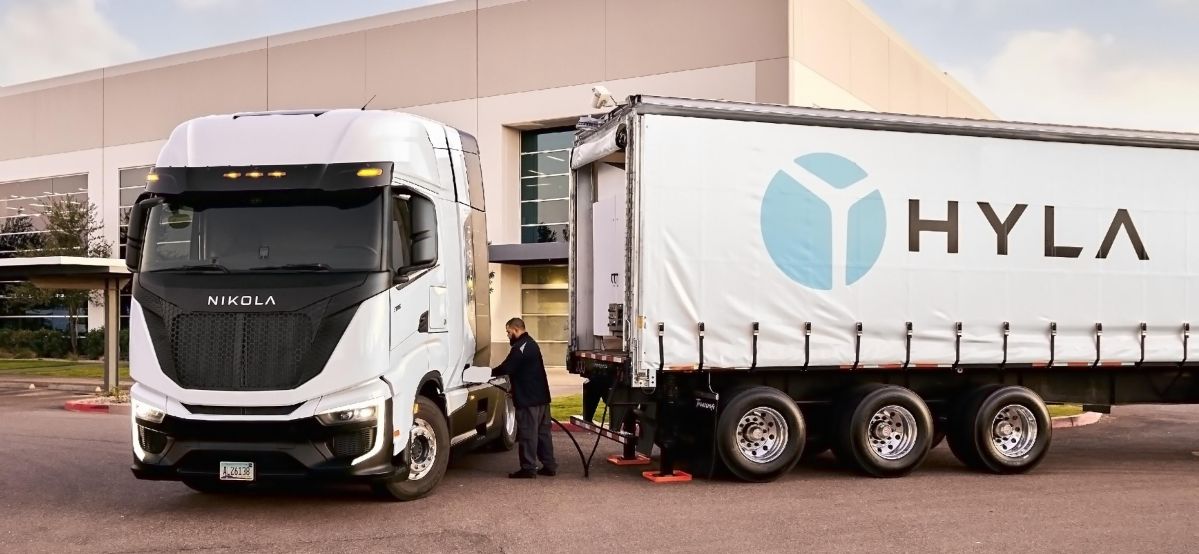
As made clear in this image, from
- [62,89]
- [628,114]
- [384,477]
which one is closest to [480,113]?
[62,89]

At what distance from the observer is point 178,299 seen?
9.10 metres

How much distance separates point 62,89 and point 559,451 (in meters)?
37.5

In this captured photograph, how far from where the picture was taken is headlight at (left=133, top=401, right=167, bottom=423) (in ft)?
29.8

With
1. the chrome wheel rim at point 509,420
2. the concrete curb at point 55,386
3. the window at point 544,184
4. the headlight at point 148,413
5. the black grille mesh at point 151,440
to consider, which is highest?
the window at point 544,184

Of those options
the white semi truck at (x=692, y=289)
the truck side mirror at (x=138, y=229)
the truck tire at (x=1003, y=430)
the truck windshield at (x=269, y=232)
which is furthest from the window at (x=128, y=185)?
the truck tire at (x=1003, y=430)

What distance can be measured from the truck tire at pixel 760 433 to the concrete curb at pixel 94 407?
13.2 m

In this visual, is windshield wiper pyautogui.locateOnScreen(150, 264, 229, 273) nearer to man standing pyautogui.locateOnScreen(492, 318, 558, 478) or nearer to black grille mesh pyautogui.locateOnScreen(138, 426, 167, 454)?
black grille mesh pyautogui.locateOnScreen(138, 426, 167, 454)

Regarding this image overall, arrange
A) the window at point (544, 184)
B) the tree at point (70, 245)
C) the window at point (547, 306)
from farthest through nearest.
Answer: the tree at point (70, 245)
the window at point (547, 306)
the window at point (544, 184)

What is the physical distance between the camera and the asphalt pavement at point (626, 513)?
8.33 metres

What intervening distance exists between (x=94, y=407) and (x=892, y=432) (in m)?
15.3

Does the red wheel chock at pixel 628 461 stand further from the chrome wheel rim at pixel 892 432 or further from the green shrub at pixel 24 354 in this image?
the green shrub at pixel 24 354

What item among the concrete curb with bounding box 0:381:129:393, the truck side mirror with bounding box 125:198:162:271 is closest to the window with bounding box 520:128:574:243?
the concrete curb with bounding box 0:381:129:393

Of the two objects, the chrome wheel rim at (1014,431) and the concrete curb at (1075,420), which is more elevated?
the chrome wheel rim at (1014,431)

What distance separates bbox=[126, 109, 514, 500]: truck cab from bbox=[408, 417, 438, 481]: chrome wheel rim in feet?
0.07
